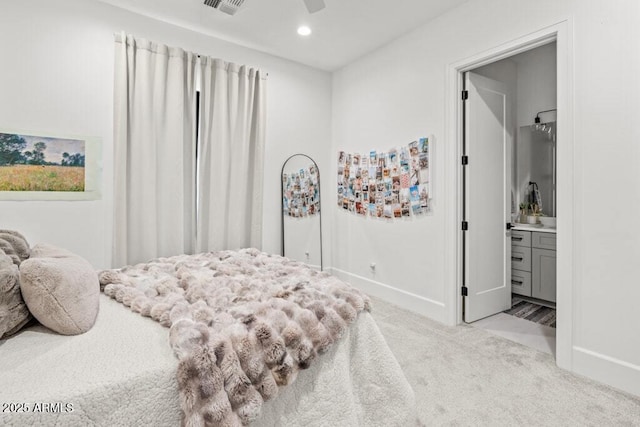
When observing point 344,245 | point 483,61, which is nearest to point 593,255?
point 483,61

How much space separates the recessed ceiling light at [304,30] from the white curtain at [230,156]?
0.62 meters

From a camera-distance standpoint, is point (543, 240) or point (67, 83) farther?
point (543, 240)

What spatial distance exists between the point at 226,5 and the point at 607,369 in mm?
3843

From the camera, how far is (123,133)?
2828 millimetres

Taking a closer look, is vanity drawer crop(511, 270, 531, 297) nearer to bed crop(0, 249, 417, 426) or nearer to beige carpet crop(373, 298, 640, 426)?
beige carpet crop(373, 298, 640, 426)

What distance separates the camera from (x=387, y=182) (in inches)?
140

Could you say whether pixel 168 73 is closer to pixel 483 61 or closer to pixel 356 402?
pixel 483 61

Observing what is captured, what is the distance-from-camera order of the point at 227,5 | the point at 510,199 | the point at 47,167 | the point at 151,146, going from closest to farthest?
the point at 47,167
the point at 227,5
the point at 151,146
the point at 510,199

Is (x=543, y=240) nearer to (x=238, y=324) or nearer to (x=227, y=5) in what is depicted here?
(x=238, y=324)

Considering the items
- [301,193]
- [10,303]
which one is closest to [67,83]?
[10,303]

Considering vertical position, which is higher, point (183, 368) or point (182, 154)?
point (182, 154)

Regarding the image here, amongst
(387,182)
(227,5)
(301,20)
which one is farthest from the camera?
(387,182)

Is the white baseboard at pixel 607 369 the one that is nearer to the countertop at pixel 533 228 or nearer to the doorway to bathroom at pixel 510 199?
the doorway to bathroom at pixel 510 199

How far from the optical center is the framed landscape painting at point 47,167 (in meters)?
2.47
